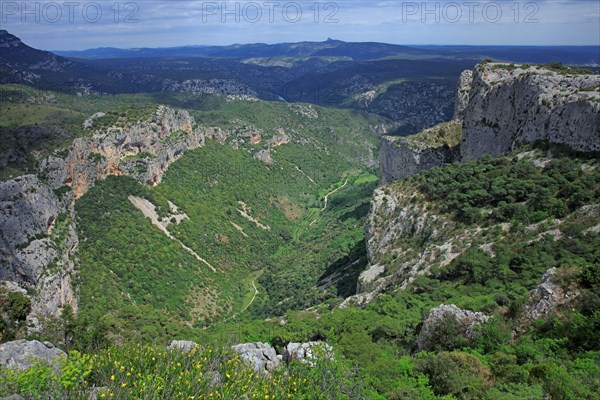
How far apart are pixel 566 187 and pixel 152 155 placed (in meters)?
77.1

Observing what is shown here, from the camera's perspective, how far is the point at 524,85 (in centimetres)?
5350

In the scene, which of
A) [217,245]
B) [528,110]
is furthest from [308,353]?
[217,245]

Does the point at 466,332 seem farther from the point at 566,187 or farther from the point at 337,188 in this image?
the point at 337,188

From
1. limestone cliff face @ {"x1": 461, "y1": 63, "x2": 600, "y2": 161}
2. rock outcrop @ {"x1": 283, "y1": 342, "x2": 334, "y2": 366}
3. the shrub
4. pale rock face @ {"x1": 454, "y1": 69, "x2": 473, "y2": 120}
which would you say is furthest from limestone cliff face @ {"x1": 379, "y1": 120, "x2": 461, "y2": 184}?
rock outcrop @ {"x1": 283, "y1": 342, "x2": 334, "y2": 366}

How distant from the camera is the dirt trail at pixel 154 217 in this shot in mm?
80400

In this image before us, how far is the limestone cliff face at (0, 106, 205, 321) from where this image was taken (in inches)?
2047

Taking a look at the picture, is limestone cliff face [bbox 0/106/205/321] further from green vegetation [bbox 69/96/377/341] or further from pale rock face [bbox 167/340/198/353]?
pale rock face [bbox 167/340/198/353]

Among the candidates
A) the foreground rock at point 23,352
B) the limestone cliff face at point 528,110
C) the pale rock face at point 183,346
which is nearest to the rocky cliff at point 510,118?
the limestone cliff face at point 528,110

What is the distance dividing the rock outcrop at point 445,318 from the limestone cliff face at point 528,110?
27.2m

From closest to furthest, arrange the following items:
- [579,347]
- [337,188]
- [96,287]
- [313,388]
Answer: [313,388]
[579,347]
[96,287]
[337,188]

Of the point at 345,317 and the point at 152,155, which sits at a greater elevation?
the point at 152,155

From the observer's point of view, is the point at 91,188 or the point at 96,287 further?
the point at 91,188

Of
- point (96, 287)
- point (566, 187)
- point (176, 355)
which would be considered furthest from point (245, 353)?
point (96, 287)

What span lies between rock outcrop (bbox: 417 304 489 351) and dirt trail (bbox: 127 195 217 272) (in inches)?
2308
